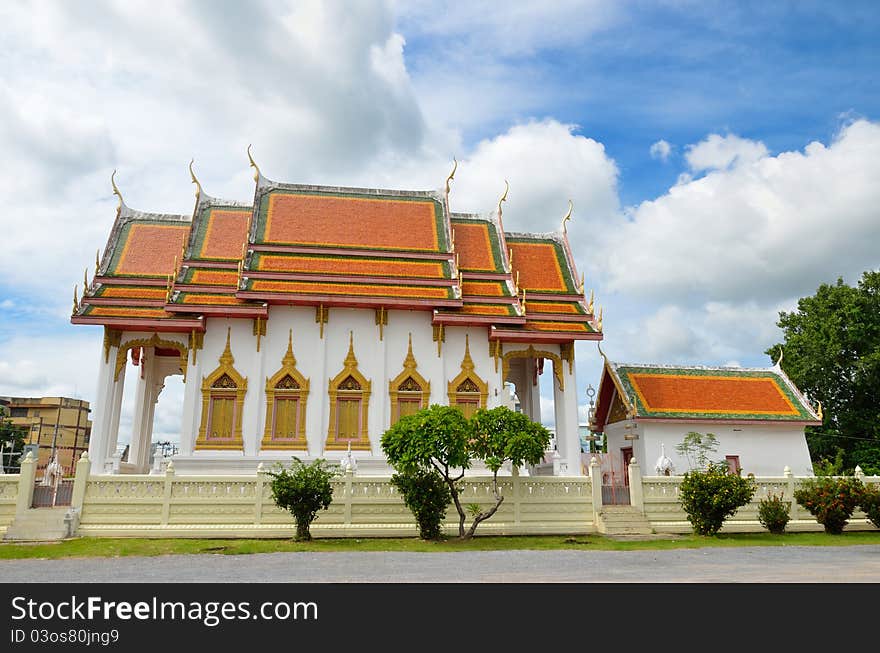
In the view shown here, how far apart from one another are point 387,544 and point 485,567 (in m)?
3.47

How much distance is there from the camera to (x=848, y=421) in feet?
84.1

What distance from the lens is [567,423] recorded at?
18141 mm

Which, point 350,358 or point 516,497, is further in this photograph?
point 350,358

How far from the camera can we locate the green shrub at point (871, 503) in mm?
14266

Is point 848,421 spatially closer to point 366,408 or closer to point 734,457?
point 734,457

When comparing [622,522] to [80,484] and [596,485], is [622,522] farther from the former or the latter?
[80,484]

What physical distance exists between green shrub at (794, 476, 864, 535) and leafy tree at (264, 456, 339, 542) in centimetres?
1009

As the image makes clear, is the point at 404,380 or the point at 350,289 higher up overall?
the point at 350,289

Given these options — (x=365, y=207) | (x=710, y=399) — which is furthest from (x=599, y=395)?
(x=365, y=207)

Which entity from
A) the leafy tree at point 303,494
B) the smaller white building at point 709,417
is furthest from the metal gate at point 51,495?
the smaller white building at point 709,417

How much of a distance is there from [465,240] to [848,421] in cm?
1681

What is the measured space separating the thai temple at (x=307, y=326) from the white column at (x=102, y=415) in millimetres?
35

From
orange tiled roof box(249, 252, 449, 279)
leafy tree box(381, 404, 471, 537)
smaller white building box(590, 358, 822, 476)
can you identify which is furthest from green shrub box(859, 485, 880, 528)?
orange tiled roof box(249, 252, 449, 279)

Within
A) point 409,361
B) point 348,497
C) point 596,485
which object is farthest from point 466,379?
point 348,497
